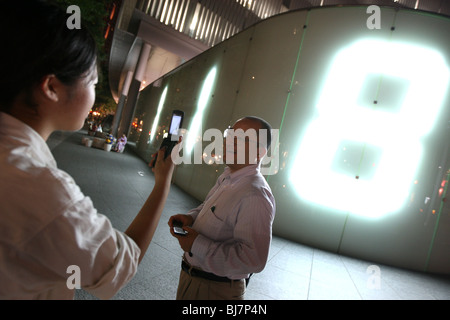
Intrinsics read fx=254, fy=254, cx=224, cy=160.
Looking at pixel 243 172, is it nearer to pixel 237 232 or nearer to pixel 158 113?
pixel 237 232

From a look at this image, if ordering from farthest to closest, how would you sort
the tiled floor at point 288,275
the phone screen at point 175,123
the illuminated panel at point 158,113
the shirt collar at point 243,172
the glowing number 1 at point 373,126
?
the illuminated panel at point 158,113
the glowing number 1 at point 373,126
the tiled floor at point 288,275
the phone screen at point 175,123
the shirt collar at point 243,172

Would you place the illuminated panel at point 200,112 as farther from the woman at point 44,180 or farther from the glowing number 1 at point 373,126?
the woman at point 44,180

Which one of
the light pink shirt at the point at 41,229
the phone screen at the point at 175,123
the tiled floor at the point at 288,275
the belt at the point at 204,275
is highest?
the phone screen at the point at 175,123

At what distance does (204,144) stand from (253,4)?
68.0 ft

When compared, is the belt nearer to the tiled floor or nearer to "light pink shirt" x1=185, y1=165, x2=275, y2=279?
"light pink shirt" x1=185, y1=165, x2=275, y2=279

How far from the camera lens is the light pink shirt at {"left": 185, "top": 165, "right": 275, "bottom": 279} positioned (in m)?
1.53

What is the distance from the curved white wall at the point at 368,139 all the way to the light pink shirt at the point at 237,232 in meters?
4.68

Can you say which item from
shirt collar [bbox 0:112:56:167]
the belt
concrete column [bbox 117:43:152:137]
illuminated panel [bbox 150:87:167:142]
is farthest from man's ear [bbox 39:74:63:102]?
concrete column [bbox 117:43:152:137]

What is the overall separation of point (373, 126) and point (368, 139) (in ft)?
1.05

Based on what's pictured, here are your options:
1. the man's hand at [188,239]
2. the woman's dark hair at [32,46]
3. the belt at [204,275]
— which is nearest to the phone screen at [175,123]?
the man's hand at [188,239]

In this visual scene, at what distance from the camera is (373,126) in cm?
581

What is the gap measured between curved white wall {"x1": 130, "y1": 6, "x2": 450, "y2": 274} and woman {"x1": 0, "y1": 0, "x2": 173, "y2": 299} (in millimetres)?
5765

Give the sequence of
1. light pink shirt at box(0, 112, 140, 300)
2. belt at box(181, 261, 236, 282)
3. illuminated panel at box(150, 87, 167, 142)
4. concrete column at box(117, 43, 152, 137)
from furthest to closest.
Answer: concrete column at box(117, 43, 152, 137) < illuminated panel at box(150, 87, 167, 142) < belt at box(181, 261, 236, 282) < light pink shirt at box(0, 112, 140, 300)

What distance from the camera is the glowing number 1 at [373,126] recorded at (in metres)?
5.64
